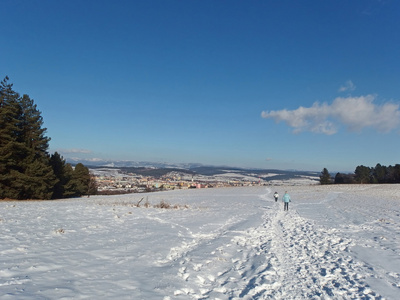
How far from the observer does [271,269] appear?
675 centimetres

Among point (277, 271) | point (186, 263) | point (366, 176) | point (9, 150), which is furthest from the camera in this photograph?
point (366, 176)

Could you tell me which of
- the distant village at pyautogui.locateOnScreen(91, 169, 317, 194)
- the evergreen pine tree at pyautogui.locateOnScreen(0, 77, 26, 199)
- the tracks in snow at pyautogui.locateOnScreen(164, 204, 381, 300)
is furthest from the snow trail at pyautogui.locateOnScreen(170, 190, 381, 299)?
the distant village at pyautogui.locateOnScreen(91, 169, 317, 194)

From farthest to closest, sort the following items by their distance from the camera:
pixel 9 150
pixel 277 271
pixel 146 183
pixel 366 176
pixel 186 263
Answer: pixel 366 176
pixel 146 183
pixel 9 150
pixel 186 263
pixel 277 271

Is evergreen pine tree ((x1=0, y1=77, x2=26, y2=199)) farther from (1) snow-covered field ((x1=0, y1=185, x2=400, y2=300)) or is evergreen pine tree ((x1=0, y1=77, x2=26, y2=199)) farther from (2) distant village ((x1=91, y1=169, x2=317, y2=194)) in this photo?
(2) distant village ((x1=91, y1=169, x2=317, y2=194))

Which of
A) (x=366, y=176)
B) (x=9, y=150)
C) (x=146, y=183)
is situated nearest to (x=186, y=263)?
(x=9, y=150)

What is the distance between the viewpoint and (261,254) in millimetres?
8250

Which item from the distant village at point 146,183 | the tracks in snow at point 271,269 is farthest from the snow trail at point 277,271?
the distant village at point 146,183

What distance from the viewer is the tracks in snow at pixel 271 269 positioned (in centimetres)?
534

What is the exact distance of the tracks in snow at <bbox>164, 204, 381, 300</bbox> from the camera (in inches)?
210

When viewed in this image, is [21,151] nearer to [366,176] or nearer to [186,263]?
[186,263]

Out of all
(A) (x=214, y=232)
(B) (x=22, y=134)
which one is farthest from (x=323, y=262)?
(B) (x=22, y=134)

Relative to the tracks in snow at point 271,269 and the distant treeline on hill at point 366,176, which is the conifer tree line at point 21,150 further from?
the distant treeline on hill at point 366,176

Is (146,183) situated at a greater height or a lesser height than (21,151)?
lesser

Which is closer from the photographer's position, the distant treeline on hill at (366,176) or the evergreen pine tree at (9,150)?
the evergreen pine tree at (9,150)
